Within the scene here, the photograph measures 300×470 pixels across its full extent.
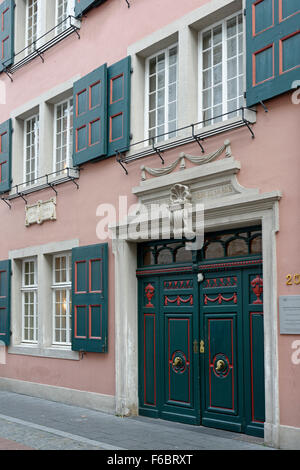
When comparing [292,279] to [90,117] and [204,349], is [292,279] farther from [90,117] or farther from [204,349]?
[90,117]

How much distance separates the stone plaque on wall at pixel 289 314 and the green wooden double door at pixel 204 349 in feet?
1.97

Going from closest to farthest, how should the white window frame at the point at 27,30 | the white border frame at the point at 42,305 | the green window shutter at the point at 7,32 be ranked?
the white border frame at the point at 42,305, the white window frame at the point at 27,30, the green window shutter at the point at 7,32

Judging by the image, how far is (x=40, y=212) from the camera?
1230cm

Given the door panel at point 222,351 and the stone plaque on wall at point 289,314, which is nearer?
the stone plaque on wall at point 289,314

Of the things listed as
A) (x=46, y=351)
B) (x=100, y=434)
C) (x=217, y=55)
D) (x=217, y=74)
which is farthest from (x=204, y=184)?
(x=46, y=351)

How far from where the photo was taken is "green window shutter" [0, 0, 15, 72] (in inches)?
538

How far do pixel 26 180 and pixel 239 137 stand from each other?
6.59m

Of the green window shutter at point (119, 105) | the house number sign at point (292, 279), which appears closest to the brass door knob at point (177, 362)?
the house number sign at point (292, 279)

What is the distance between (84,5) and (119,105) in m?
2.43

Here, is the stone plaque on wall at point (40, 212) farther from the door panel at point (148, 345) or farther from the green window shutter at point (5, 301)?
the door panel at point (148, 345)

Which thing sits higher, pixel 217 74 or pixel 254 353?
pixel 217 74

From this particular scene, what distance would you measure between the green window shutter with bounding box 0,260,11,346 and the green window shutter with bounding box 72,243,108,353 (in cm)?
282

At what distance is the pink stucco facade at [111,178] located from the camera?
7223 millimetres

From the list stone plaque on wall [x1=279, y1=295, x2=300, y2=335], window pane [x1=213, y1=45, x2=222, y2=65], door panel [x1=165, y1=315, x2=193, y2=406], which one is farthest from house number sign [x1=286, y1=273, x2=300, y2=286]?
window pane [x1=213, y1=45, x2=222, y2=65]
